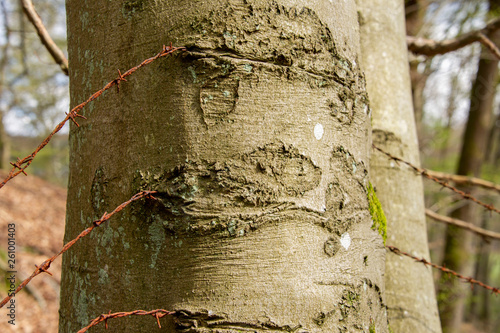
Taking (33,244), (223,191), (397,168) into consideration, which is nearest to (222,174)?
(223,191)

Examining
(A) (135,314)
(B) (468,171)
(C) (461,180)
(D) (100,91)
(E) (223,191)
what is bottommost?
(A) (135,314)

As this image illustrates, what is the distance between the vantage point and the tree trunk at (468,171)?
5406mm

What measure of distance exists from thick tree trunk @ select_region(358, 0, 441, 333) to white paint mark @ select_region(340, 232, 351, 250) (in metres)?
0.66

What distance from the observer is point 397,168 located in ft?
5.06

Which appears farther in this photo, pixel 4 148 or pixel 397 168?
pixel 4 148

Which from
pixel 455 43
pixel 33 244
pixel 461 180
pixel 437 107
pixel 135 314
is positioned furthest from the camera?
pixel 437 107

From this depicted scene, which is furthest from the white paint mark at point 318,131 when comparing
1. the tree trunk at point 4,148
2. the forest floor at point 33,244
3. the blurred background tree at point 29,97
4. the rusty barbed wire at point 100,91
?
the tree trunk at point 4,148

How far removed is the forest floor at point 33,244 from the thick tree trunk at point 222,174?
3.27 meters

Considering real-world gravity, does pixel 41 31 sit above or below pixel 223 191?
above

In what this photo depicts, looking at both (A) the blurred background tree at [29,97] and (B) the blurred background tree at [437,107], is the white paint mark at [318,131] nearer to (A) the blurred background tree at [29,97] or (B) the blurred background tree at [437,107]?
(B) the blurred background tree at [437,107]

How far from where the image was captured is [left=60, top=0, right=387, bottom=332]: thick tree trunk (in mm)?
779

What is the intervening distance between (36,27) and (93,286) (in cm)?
110

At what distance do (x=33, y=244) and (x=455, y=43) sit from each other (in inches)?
301

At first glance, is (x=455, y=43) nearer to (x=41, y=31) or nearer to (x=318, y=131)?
(x=318, y=131)
